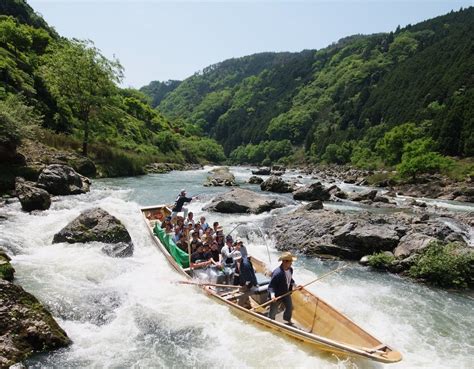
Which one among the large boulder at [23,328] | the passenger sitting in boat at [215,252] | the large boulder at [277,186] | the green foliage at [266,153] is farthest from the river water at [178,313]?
the green foliage at [266,153]

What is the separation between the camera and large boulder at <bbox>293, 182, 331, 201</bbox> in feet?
107

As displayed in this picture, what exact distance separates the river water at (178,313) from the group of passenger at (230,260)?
0.90 m

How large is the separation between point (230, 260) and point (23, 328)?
20.8 ft

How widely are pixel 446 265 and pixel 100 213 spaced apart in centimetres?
1445

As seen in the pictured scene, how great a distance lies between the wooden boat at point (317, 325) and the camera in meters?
8.07

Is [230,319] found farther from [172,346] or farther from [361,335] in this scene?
[361,335]

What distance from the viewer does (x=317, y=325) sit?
398 inches

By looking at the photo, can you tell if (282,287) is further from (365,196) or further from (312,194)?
(365,196)

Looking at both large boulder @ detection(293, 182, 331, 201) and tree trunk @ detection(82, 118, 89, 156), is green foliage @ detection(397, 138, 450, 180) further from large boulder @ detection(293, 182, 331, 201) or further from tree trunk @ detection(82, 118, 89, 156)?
tree trunk @ detection(82, 118, 89, 156)

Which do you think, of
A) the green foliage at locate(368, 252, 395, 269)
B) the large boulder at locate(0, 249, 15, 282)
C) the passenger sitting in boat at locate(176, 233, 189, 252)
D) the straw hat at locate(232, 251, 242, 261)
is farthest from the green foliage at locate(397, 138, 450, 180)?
the large boulder at locate(0, 249, 15, 282)

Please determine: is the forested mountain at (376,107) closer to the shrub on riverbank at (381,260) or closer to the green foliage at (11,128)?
the shrub on riverbank at (381,260)

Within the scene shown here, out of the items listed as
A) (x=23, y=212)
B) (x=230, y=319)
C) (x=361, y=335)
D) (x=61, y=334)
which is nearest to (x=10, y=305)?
(x=61, y=334)

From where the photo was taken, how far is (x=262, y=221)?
23250mm

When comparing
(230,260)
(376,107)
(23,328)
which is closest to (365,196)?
(230,260)
